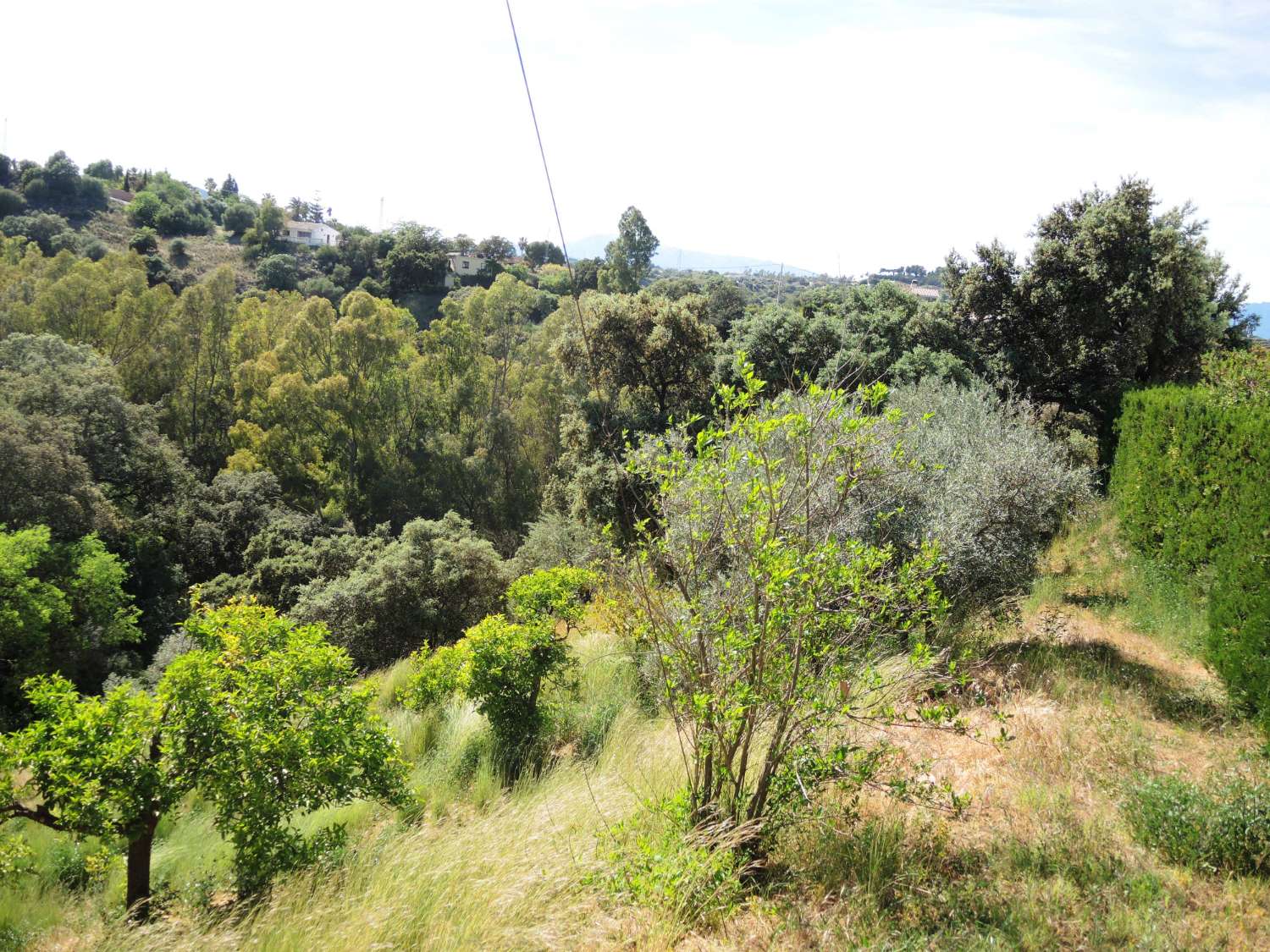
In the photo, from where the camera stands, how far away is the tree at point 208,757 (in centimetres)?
422

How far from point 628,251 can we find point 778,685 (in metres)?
35.6

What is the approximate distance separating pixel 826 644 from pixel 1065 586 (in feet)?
23.3

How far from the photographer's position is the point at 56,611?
1503 centimetres

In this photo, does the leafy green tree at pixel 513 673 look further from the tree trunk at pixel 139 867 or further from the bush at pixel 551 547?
the bush at pixel 551 547

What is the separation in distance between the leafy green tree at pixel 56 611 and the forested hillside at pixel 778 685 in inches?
3.3

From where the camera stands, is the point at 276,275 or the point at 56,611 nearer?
the point at 56,611

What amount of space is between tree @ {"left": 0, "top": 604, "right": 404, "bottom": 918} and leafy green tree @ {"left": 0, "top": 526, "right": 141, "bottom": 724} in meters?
12.4

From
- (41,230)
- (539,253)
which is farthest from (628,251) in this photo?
(41,230)

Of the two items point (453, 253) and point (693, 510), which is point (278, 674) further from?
point (453, 253)

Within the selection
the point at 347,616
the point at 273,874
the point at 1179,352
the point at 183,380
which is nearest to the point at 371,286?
the point at 183,380

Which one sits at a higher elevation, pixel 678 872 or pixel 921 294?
pixel 921 294

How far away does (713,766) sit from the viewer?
3.69 metres

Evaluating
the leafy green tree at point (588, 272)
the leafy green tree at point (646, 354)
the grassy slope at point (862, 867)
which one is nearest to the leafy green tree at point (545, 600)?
the grassy slope at point (862, 867)

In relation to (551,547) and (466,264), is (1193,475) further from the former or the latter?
(466,264)
